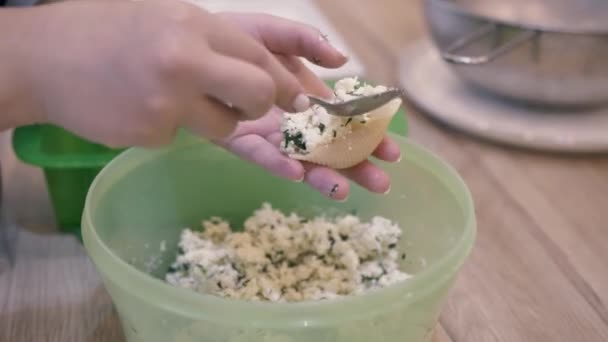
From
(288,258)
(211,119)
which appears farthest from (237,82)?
(288,258)

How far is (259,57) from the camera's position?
0.37 metres

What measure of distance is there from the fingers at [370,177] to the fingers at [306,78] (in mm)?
63

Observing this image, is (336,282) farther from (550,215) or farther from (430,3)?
(430,3)

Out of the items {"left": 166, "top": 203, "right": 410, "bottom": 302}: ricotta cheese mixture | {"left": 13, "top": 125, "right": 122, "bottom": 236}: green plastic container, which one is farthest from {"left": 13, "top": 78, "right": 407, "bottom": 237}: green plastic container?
{"left": 166, "top": 203, "right": 410, "bottom": 302}: ricotta cheese mixture

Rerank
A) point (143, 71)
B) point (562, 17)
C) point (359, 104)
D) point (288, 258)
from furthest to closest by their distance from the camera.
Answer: point (562, 17)
point (288, 258)
point (359, 104)
point (143, 71)

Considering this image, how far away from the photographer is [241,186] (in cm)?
63

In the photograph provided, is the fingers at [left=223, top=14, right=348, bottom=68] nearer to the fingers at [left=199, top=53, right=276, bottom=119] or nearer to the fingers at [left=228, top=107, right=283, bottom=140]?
the fingers at [left=228, top=107, right=283, bottom=140]

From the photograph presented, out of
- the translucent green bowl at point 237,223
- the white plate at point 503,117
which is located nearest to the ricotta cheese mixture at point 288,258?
the translucent green bowl at point 237,223

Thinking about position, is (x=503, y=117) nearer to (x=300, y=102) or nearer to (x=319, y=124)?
(x=319, y=124)

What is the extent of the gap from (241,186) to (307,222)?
2.7 inches

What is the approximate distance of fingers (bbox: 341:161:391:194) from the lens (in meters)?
0.52

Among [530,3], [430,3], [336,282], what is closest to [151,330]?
[336,282]

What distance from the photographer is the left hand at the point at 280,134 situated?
0.50m

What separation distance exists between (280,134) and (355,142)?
7 centimetres
